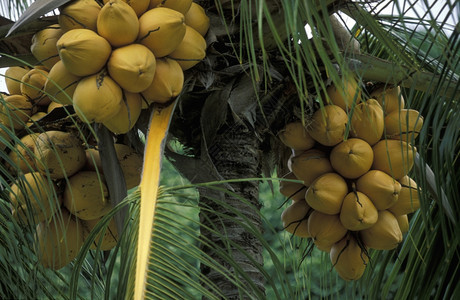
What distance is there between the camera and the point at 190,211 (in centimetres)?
654

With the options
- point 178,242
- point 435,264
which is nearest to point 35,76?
point 178,242

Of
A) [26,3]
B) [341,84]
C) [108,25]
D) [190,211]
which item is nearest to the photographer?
[341,84]

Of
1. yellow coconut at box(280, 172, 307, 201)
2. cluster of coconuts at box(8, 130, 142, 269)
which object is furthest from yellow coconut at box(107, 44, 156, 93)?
yellow coconut at box(280, 172, 307, 201)

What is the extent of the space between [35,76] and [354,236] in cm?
85

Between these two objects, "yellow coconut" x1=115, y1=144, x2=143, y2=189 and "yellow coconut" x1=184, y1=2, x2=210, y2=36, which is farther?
"yellow coconut" x1=115, y1=144, x2=143, y2=189

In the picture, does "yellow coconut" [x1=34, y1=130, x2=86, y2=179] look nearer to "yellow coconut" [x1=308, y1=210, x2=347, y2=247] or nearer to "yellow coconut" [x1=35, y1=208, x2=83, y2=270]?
"yellow coconut" [x1=35, y1=208, x2=83, y2=270]

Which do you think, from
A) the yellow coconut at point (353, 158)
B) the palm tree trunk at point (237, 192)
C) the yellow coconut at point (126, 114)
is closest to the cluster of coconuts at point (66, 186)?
Result: the yellow coconut at point (126, 114)

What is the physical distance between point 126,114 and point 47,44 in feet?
0.74

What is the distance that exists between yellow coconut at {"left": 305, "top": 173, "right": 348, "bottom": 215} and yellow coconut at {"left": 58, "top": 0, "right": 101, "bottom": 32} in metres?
0.59

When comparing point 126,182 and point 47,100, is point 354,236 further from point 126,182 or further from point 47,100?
point 47,100

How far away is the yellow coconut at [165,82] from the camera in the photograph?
1.34 m

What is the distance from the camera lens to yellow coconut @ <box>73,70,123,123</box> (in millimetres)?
1270

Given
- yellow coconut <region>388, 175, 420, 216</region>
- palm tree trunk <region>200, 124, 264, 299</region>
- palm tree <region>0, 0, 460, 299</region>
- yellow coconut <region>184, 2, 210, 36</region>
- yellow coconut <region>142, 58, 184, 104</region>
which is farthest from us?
palm tree trunk <region>200, 124, 264, 299</region>

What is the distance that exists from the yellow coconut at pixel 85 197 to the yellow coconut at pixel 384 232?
597mm
